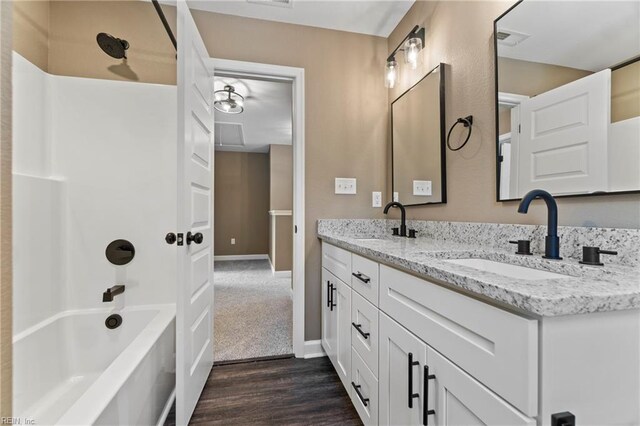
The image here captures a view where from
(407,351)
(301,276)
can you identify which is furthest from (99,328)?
(407,351)

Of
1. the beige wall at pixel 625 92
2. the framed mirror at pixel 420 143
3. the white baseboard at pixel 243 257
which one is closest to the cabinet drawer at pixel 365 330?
the framed mirror at pixel 420 143

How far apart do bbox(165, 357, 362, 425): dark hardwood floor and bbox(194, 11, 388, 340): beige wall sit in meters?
0.33

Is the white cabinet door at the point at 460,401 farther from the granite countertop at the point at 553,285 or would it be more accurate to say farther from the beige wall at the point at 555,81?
the beige wall at the point at 555,81

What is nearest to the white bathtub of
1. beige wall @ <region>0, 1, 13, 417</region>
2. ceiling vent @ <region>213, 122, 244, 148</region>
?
beige wall @ <region>0, 1, 13, 417</region>

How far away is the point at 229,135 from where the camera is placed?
A: 492cm

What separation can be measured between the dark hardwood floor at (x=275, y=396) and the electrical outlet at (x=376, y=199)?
1239 millimetres

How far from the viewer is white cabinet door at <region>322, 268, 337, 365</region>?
1.77 meters

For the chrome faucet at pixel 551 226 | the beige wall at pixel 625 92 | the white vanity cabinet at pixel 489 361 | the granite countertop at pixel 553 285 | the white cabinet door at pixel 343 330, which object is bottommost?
the white cabinet door at pixel 343 330

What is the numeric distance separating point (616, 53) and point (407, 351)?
1.14 meters

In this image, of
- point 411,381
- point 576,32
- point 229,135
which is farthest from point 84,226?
point 229,135

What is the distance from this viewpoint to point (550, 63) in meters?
1.06

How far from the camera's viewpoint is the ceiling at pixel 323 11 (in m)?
1.89

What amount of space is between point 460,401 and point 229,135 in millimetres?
5015

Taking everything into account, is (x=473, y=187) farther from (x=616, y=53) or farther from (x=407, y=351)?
(x=407, y=351)
